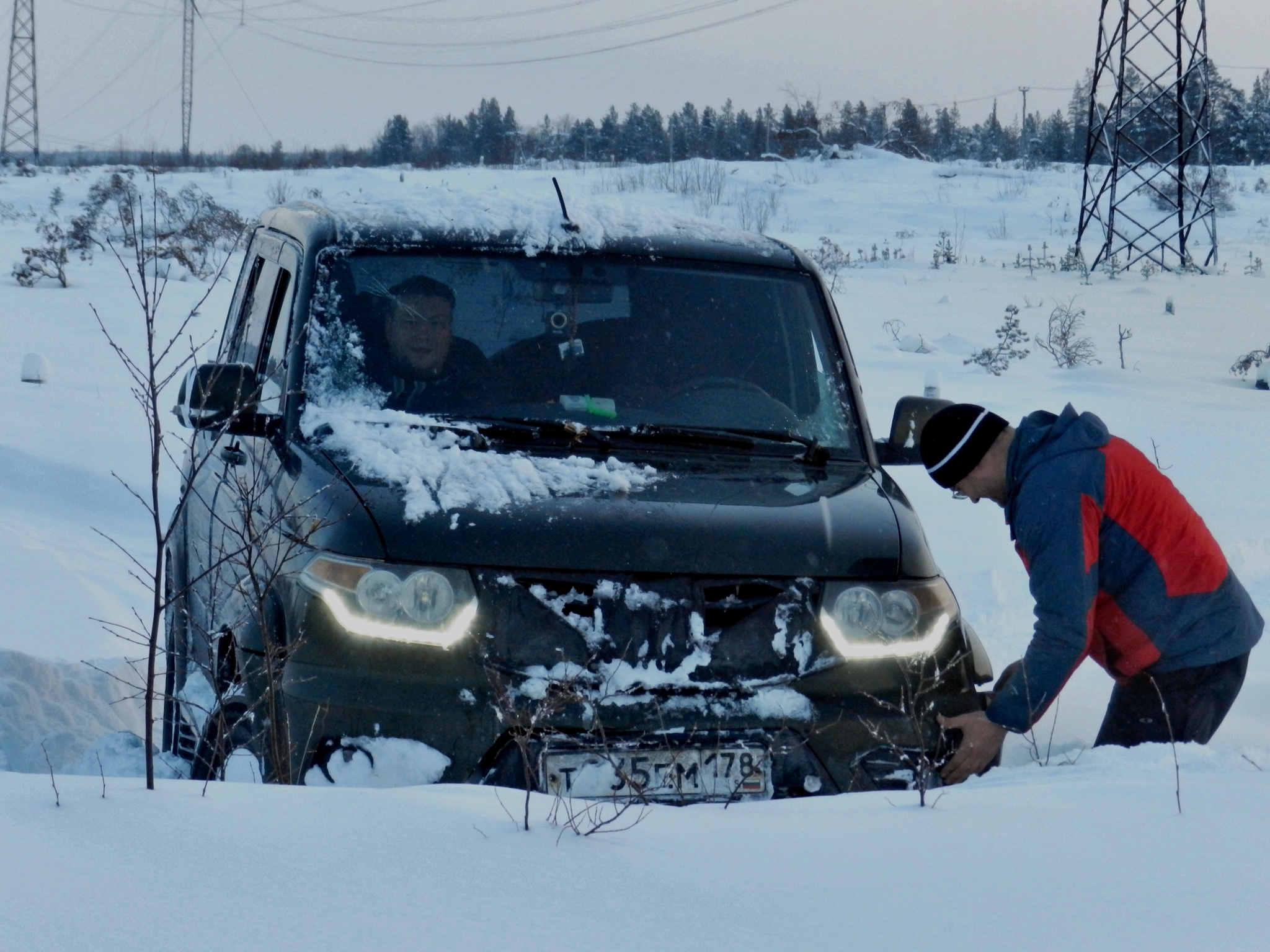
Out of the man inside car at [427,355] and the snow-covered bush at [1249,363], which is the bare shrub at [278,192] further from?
the man inside car at [427,355]

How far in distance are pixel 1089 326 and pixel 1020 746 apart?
1305 cm

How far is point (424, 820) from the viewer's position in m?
2.39

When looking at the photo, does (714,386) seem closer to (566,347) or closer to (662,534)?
(566,347)

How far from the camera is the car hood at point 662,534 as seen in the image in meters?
3.02

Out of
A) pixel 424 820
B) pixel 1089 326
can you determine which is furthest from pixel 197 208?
pixel 424 820

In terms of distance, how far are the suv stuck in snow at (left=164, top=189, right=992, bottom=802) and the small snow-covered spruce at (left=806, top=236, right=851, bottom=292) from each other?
47.2 feet

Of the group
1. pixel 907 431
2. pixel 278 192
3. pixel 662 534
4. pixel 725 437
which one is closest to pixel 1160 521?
pixel 907 431

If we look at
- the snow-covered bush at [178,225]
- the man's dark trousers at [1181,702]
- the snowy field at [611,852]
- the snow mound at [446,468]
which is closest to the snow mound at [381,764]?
the snowy field at [611,852]

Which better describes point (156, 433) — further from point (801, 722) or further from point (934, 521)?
point (934, 521)

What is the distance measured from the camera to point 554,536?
3039 mm

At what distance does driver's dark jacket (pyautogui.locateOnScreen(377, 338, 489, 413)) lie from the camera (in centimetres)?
365

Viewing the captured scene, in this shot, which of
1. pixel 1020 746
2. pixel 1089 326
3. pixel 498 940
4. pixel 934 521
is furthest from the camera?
pixel 1089 326

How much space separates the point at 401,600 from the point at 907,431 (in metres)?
1.69

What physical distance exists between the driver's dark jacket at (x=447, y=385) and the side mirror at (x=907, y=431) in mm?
1205
